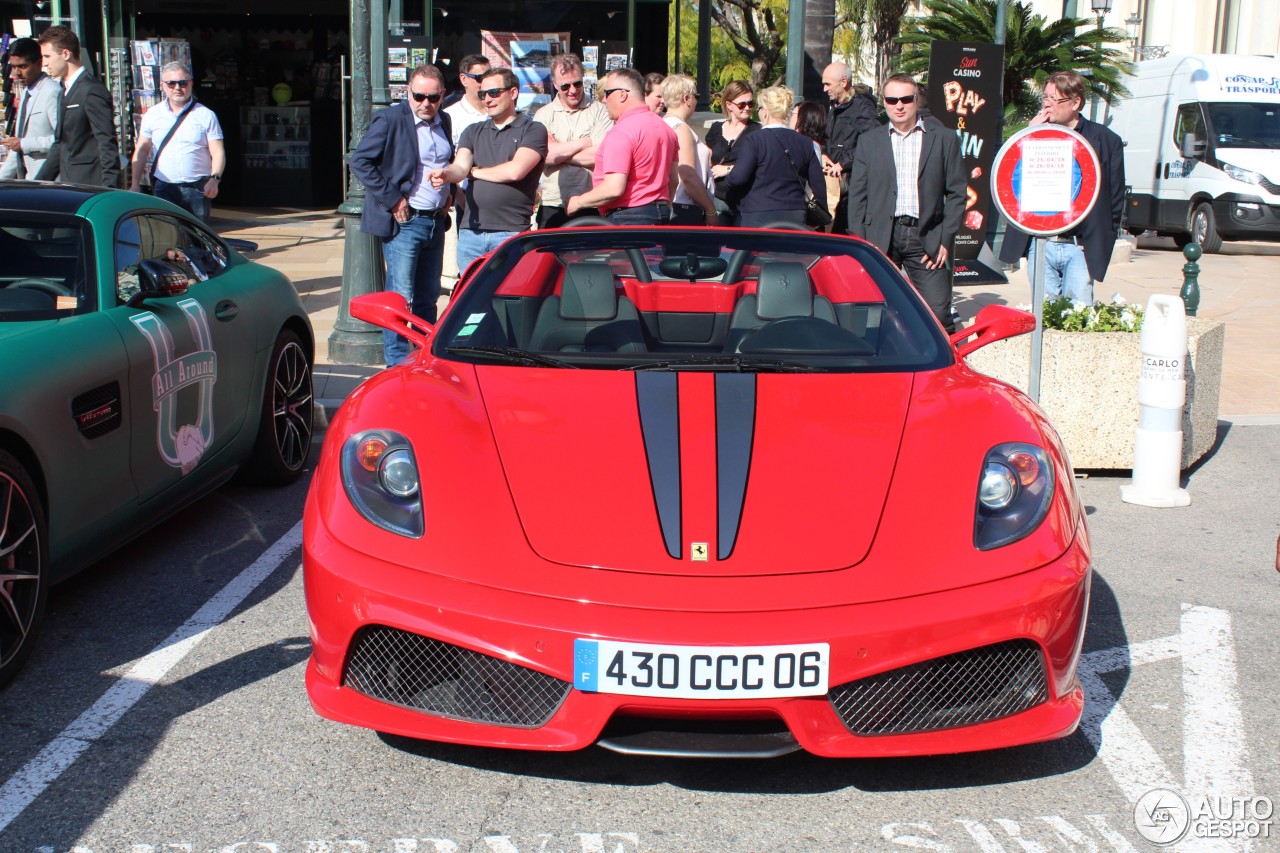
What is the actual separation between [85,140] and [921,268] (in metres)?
5.41

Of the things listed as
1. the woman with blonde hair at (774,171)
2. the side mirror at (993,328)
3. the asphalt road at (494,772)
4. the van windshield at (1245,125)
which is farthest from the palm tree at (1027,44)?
the asphalt road at (494,772)

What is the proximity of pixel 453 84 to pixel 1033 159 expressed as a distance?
42.7 ft

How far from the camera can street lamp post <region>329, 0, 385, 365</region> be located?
891cm

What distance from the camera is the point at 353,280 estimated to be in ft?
30.0

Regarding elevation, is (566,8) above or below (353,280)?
above

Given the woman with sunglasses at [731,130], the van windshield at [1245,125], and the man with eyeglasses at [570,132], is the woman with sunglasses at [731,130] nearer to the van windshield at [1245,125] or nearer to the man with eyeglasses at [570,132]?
the man with eyeglasses at [570,132]

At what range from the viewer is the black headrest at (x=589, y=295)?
4645 millimetres

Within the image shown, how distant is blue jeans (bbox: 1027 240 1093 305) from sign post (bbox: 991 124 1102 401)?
1402 mm

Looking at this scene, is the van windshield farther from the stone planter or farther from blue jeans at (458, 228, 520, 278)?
blue jeans at (458, 228, 520, 278)

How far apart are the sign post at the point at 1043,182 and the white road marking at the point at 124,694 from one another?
11.5 feet

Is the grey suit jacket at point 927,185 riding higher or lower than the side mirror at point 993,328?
higher

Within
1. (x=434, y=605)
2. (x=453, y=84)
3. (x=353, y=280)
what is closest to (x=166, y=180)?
(x=353, y=280)

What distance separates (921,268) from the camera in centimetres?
827

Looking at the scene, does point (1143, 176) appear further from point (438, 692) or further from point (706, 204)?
point (438, 692)
